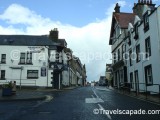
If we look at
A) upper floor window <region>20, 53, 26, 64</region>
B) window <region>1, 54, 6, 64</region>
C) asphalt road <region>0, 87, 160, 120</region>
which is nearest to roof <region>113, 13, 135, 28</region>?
upper floor window <region>20, 53, 26, 64</region>

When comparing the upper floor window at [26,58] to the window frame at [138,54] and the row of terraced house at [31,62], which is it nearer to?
the row of terraced house at [31,62]

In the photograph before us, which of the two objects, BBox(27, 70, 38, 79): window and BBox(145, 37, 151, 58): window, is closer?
BBox(145, 37, 151, 58): window

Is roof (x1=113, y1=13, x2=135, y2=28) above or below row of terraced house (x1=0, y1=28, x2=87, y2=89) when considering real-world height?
above

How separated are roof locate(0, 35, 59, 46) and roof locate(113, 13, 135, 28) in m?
11.4

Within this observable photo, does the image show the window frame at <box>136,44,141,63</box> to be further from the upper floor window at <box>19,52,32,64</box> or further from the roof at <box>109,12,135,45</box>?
the upper floor window at <box>19,52,32,64</box>

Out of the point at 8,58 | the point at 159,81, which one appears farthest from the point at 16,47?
the point at 159,81

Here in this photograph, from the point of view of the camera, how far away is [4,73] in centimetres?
3944

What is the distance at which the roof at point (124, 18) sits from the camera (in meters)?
37.6

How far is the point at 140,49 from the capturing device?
2689cm

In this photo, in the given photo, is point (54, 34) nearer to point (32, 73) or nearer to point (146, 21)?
point (32, 73)

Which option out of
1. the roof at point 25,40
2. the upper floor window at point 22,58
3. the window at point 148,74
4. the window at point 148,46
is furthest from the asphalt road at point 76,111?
the roof at point 25,40

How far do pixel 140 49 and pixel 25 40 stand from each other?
2198cm

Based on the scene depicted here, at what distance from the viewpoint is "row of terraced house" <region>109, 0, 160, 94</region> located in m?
22.0

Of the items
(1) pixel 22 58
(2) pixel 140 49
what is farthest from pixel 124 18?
(1) pixel 22 58
